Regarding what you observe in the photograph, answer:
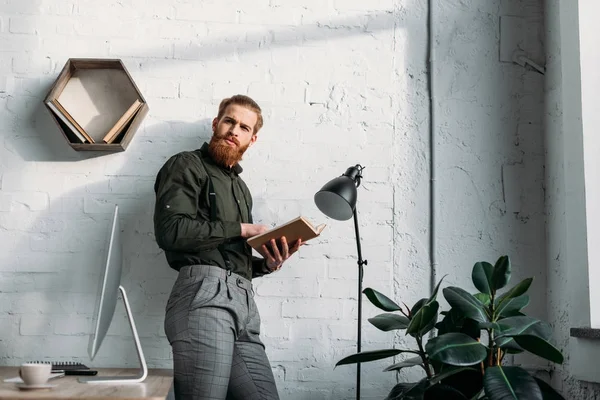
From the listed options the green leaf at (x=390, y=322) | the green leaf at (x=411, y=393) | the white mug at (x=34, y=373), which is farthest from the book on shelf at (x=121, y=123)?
the green leaf at (x=411, y=393)

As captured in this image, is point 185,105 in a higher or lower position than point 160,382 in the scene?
higher

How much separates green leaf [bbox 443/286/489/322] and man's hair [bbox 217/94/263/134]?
116 centimetres

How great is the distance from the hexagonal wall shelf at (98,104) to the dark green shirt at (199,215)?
0.37 m

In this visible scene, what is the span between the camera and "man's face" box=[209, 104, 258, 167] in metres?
3.27

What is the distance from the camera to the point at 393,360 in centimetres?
357

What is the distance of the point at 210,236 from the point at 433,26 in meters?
1.64

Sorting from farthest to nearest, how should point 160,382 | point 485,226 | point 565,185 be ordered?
point 485,226, point 565,185, point 160,382

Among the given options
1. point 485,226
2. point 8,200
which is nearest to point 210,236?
point 8,200

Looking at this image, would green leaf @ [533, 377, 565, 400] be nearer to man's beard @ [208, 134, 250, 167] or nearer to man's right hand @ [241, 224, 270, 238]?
man's right hand @ [241, 224, 270, 238]

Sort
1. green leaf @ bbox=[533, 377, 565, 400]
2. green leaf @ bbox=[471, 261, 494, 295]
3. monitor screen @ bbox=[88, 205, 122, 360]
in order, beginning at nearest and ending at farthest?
monitor screen @ bbox=[88, 205, 122, 360] < green leaf @ bbox=[533, 377, 565, 400] < green leaf @ bbox=[471, 261, 494, 295]

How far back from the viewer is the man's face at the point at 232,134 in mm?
3270

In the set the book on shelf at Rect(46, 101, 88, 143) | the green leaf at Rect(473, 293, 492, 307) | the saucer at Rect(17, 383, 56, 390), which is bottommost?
the saucer at Rect(17, 383, 56, 390)

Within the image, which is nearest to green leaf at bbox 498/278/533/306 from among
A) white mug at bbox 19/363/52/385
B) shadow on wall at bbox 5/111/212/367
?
shadow on wall at bbox 5/111/212/367

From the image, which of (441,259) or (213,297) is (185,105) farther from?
(441,259)
